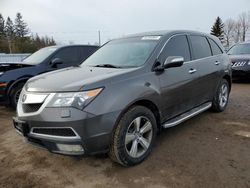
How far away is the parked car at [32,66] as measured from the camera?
232 inches

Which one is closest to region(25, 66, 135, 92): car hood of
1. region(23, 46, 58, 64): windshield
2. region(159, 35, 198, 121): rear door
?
region(159, 35, 198, 121): rear door

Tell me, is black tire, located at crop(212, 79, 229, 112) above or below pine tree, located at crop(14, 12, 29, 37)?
below

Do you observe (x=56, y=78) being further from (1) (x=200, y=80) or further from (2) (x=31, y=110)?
(1) (x=200, y=80)

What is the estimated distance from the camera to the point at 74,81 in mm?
3064

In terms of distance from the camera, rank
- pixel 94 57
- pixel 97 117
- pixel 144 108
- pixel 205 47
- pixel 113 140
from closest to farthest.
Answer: pixel 97 117 → pixel 113 140 → pixel 144 108 → pixel 94 57 → pixel 205 47

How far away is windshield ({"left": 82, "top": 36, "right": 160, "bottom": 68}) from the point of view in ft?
12.2

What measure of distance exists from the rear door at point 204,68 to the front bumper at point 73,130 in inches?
84.4

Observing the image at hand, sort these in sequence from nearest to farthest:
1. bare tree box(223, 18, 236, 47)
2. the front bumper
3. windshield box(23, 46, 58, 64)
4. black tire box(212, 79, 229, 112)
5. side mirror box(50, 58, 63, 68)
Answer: the front bumper, black tire box(212, 79, 229, 112), side mirror box(50, 58, 63, 68), windshield box(23, 46, 58, 64), bare tree box(223, 18, 236, 47)

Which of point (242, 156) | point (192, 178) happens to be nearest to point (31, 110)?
point (192, 178)

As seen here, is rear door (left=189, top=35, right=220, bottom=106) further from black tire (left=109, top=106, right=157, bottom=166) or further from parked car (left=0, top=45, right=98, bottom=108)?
parked car (left=0, top=45, right=98, bottom=108)

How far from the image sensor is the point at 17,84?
6027 mm

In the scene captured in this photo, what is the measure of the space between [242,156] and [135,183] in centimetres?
158

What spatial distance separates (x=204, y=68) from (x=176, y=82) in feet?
3.60

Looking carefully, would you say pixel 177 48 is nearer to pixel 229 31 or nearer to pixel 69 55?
pixel 69 55
